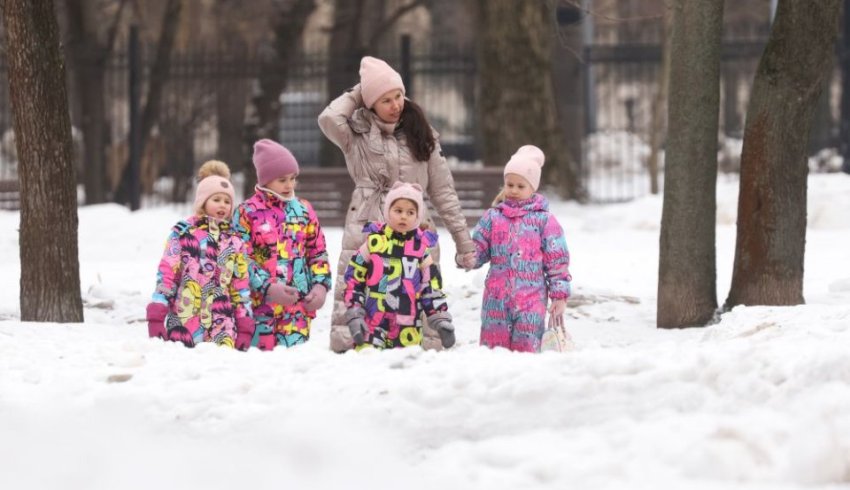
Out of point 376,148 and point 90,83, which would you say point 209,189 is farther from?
point 90,83

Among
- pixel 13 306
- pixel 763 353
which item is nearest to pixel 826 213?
pixel 13 306

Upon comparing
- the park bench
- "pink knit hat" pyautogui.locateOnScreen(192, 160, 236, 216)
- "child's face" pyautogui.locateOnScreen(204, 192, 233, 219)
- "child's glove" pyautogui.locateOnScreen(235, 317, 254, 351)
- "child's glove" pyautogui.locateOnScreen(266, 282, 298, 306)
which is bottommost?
the park bench

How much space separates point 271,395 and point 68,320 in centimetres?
401

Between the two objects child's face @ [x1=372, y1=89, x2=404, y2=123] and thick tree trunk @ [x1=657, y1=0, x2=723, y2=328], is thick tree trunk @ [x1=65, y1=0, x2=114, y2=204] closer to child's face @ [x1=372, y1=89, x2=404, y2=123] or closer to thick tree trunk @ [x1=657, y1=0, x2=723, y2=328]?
thick tree trunk @ [x1=657, y1=0, x2=723, y2=328]

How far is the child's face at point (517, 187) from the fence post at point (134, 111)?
1267 centimetres

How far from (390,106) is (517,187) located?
756 millimetres

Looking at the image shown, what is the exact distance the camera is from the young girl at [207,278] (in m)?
7.82

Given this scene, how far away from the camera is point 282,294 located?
7.90 metres

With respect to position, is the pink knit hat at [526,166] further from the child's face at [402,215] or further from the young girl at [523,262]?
the child's face at [402,215]

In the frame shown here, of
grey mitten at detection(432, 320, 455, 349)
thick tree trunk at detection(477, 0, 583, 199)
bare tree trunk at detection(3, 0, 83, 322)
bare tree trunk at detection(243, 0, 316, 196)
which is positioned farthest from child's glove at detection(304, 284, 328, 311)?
bare tree trunk at detection(243, 0, 316, 196)

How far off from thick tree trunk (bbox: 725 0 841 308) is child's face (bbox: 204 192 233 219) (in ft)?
11.0

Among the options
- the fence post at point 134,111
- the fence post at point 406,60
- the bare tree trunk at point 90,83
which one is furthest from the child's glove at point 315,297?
the bare tree trunk at point 90,83

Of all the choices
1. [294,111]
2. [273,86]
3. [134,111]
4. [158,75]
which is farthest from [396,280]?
[294,111]

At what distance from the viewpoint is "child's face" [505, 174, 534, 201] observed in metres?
7.66
